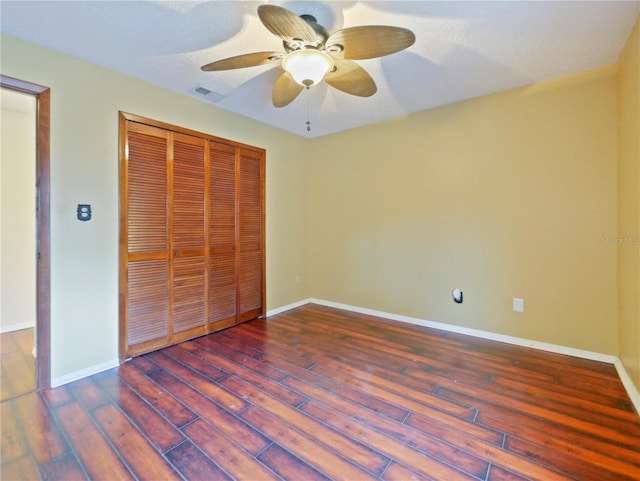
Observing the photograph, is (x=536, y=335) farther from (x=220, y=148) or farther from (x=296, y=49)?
(x=220, y=148)

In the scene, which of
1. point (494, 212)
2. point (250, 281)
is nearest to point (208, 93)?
point (250, 281)

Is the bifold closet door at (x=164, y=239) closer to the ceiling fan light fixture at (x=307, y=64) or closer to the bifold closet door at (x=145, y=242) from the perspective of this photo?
the bifold closet door at (x=145, y=242)

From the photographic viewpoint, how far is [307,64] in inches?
70.2

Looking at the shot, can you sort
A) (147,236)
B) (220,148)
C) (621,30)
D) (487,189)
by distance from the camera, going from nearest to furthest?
(621,30), (147,236), (487,189), (220,148)

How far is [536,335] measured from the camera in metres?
2.75

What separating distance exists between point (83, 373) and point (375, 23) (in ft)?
11.0

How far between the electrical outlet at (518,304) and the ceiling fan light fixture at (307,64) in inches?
106

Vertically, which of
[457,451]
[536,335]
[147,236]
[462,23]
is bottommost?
[457,451]

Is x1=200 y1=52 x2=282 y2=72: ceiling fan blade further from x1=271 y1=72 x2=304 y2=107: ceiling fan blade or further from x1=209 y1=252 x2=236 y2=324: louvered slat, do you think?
x1=209 y1=252 x2=236 y2=324: louvered slat

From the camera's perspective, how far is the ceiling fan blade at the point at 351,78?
76.2 inches

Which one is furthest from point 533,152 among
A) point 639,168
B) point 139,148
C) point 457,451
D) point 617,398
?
point 139,148

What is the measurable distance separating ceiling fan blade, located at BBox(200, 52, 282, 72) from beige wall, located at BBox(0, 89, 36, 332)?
2.76 metres

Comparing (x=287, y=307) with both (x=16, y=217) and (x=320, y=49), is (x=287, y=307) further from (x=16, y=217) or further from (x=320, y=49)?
(x=16, y=217)

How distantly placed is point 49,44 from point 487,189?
3.85m
